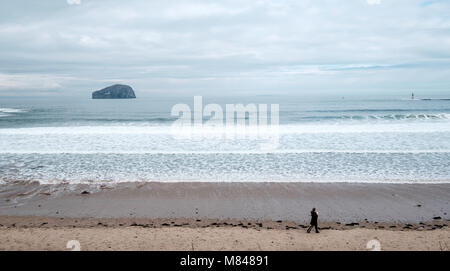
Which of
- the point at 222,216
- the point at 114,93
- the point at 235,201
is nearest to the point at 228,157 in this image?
the point at 235,201

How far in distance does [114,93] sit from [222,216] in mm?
111137

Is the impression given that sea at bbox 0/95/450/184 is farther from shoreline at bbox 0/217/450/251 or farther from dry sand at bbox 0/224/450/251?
dry sand at bbox 0/224/450/251

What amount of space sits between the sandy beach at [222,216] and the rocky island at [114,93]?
106 metres

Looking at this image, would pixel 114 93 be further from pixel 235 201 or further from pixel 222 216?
pixel 222 216

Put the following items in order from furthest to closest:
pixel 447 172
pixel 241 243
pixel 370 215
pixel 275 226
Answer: pixel 447 172 → pixel 370 215 → pixel 275 226 → pixel 241 243

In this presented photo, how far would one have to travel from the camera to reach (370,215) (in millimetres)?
8602

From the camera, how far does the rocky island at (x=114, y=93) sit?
110625 millimetres

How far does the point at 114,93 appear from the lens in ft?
367

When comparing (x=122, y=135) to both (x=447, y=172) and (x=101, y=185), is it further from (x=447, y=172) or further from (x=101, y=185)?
(x=447, y=172)

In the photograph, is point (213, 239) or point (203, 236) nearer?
point (213, 239)
